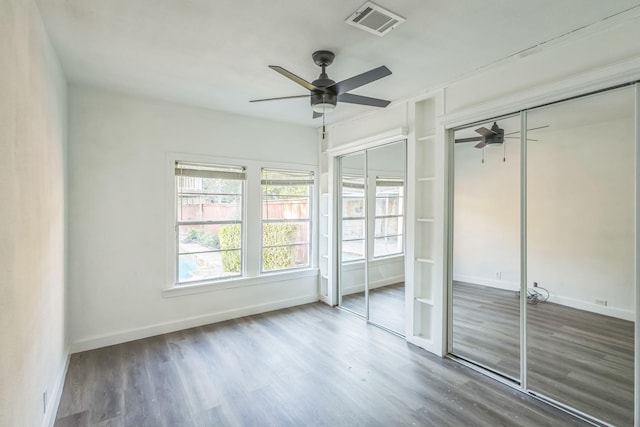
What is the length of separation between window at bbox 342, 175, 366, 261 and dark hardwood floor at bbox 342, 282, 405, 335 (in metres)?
0.62

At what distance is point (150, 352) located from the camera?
3.46 m

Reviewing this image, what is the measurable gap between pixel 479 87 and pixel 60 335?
4.64 metres

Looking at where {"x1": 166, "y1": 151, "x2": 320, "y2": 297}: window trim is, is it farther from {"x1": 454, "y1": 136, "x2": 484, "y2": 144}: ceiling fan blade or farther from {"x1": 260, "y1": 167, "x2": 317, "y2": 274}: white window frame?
{"x1": 454, "y1": 136, "x2": 484, "y2": 144}: ceiling fan blade

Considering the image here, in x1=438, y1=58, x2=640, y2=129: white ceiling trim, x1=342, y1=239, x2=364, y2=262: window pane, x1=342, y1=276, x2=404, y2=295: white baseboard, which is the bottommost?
x1=342, y1=276, x2=404, y2=295: white baseboard

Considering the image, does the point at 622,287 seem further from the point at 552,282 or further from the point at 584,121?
the point at 584,121

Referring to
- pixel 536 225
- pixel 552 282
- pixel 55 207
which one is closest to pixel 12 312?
pixel 55 207

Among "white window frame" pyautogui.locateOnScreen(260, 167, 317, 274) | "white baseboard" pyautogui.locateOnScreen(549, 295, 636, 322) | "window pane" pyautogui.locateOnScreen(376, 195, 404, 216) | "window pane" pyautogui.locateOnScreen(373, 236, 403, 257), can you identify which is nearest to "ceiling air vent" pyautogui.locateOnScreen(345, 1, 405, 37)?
"window pane" pyautogui.locateOnScreen(376, 195, 404, 216)

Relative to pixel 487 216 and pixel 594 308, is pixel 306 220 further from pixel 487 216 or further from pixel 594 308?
pixel 594 308

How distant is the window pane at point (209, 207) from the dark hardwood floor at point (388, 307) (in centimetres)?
229

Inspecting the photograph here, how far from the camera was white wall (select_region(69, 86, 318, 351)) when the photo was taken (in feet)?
11.3

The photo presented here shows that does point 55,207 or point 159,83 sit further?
point 159,83

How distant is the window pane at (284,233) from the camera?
4840 mm

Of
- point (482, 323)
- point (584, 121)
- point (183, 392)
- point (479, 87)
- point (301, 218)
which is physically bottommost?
point (183, 392)

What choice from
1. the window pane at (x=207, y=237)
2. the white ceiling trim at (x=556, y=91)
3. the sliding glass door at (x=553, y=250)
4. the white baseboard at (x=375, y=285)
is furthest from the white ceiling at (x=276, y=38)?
the white baseboard at (x=375, y=285)
